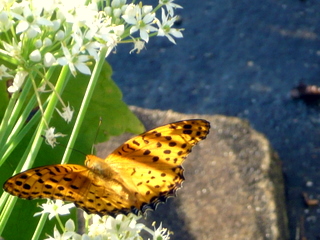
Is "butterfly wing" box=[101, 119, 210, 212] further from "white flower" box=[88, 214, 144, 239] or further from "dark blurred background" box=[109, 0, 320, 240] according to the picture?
"dark blurred background" box=[109, 0, 320, 240]

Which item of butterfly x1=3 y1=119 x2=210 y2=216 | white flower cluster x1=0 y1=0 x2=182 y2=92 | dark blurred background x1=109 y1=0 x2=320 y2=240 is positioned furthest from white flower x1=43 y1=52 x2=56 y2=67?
dark blurred background x1=109 y1=0 x2=320 y2=240

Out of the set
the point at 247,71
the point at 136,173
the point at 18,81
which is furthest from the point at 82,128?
the point at 247,71

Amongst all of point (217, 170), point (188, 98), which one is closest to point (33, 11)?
point (217, 170)

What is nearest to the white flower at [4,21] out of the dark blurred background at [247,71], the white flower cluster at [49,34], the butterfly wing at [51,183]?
the white flower cluster at [49,34]

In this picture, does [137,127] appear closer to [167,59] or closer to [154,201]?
[154,201]

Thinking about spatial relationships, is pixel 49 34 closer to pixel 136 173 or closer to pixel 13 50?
pixel 13 50

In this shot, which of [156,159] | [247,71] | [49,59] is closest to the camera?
[49,59]

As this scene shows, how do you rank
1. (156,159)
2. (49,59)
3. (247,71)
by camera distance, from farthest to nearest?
(247,71), (156,159), (49,59)
